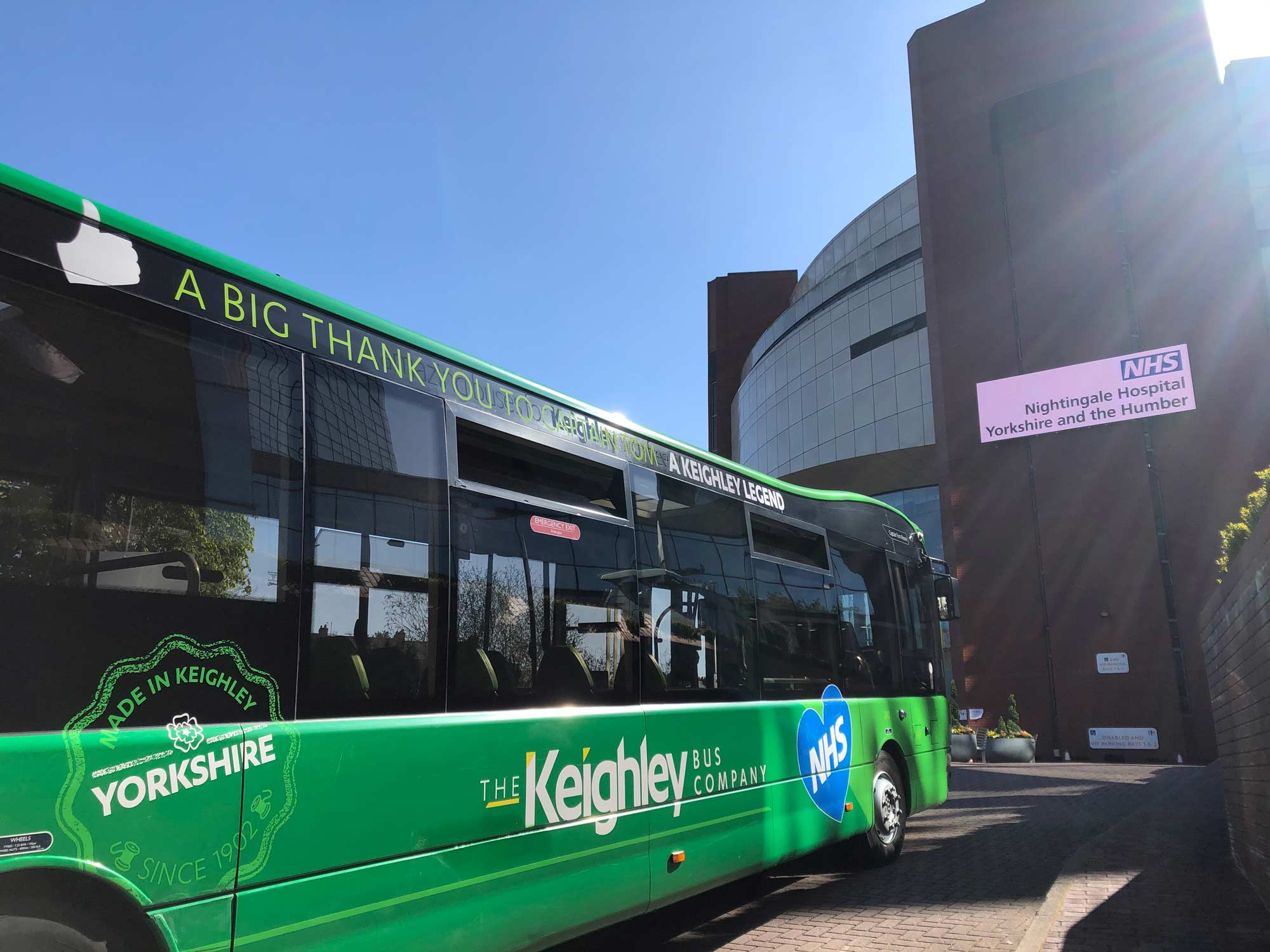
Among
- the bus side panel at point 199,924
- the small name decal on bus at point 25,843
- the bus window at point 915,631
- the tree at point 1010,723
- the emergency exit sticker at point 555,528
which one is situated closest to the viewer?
the small name decal on bus at point 25,843

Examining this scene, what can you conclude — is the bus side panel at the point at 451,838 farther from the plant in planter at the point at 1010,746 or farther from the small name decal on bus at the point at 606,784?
the plant in planter at the point at 1010,746

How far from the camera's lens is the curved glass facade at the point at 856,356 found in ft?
107

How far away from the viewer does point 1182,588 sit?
25.4m

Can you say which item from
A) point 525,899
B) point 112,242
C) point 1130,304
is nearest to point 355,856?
point 525,899

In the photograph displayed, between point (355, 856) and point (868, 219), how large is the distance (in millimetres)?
38201

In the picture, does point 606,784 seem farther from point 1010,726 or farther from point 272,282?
point 1010,726

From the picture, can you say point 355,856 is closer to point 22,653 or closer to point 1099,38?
point 22,653

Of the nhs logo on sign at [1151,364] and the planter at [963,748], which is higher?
the nhs logo on sign at [1151,364]

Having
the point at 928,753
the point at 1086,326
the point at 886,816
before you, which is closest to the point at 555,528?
the point at 886,816

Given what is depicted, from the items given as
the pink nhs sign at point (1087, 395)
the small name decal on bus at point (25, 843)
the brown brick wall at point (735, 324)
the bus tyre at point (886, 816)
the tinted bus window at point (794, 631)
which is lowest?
the bus tyre at point (886, 816)

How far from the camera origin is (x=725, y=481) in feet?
21.9

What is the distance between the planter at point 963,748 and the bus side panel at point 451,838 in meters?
22.0

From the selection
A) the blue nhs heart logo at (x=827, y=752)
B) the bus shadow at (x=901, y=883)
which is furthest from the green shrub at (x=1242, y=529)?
the blue nhs heart logo at (x=827, y=752)

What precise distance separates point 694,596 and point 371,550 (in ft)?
8.69
